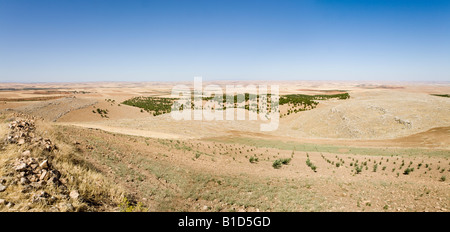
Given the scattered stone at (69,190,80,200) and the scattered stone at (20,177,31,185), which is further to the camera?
the scattered stone at (69,190,80,200)

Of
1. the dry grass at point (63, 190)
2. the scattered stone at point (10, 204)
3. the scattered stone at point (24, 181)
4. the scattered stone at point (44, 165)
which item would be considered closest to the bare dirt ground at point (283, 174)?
the dry grass at point (63, 190)

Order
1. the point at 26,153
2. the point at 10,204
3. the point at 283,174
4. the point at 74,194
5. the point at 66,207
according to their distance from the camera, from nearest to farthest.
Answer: the point at 10,204 → the point at 66,207 → the point at 74,194 → the point at 26,153 → the point at 283,174

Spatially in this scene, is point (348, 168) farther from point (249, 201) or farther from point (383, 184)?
point (249, 201)

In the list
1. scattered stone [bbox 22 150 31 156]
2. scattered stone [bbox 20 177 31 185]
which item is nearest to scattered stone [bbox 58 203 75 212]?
scattered stone [bbox 20 177 31 185]

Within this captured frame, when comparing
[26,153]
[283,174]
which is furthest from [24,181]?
[283,174]

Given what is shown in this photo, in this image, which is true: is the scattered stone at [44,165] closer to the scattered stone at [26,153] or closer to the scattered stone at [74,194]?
the scattered stone at [26,153]

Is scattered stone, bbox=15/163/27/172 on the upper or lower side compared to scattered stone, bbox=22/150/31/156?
lower

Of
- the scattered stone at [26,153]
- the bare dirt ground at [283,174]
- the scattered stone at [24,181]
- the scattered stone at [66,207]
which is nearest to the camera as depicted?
the scattered stone at [66,207]

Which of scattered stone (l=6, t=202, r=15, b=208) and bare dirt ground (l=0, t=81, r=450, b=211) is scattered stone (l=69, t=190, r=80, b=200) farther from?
bare dirt ground (l=0, t=81, r=450, b=211)

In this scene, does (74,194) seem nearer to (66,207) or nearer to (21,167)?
(66,207)
